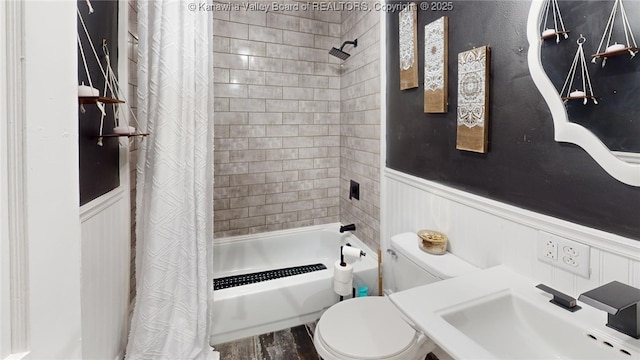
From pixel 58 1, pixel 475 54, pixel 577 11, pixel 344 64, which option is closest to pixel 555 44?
pixel 577 11

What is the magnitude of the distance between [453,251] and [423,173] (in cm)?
46

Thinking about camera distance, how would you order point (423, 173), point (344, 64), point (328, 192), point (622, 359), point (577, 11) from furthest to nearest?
point (328, 192) < point (344, 64) < point (423, 173) < point (577, 11) < point (622, 359)

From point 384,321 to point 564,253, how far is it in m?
0.80

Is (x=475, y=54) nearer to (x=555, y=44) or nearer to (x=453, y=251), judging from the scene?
(x=555, y=44)

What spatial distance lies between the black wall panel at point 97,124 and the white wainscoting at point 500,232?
160 cm

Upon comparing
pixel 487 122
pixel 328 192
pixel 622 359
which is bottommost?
pixel 622 359

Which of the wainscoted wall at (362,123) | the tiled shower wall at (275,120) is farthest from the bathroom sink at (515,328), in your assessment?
the tiled shower wall at (275,120)

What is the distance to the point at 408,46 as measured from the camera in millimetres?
1840

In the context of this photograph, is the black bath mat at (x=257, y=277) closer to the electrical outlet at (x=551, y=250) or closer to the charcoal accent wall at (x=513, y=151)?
the charcoal accent wall at (x=513, y=151)

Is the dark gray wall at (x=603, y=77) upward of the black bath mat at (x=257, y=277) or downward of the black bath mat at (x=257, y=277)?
upward

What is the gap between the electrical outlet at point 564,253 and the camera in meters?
1.03

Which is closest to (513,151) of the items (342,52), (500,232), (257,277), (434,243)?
(500,232)

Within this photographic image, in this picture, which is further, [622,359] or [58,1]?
[622,359]

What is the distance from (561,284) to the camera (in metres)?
1.11
